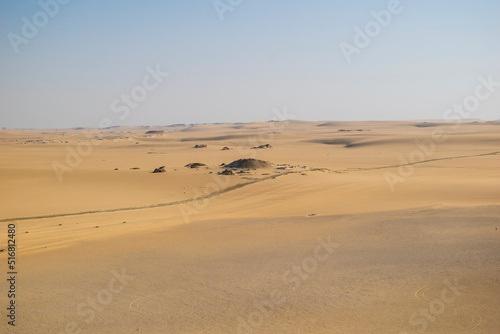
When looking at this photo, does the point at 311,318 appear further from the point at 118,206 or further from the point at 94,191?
the point at 94,191

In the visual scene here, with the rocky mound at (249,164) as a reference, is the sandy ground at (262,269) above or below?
below

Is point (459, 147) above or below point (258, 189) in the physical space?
above

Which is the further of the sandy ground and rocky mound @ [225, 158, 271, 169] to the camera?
rocky mound @ [225, 158, 271, 169]

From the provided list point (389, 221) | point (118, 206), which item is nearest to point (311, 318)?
point (389, 221)

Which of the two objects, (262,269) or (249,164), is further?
(249,164)

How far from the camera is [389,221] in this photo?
9.88 meters

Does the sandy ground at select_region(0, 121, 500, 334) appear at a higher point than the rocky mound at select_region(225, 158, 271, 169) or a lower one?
lower

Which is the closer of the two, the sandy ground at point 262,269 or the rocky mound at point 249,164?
the sandy ground at point 262,269

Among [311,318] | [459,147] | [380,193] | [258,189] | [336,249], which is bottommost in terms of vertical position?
[311,318]

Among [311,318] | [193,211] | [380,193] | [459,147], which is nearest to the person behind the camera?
[311,318]

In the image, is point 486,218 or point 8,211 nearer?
point 486,218

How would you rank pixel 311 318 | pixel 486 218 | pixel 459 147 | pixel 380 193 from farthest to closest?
1. pixel 459 147
2. pixel 380 193
3. pixel 486 218
4. pixel 311 318

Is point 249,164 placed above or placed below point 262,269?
above

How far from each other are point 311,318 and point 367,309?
2.47 ft
